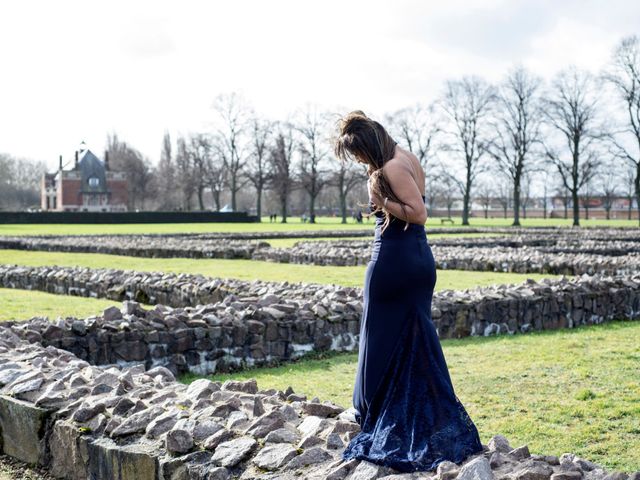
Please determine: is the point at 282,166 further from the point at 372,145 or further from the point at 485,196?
the point at 372,145

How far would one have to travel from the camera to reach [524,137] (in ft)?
211

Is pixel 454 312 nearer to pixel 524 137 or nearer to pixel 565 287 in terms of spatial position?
pixel 565 287

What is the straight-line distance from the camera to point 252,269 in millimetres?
20562

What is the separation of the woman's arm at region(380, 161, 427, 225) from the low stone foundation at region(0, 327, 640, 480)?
1228 mm

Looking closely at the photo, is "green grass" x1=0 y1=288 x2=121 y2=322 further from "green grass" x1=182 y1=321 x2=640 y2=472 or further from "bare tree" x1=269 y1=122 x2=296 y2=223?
"bare tree" x1=269 y1=122 x2=296 y2=223

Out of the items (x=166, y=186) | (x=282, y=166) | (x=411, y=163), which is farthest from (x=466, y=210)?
(x=411, y=163)

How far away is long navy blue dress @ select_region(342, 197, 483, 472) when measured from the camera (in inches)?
156

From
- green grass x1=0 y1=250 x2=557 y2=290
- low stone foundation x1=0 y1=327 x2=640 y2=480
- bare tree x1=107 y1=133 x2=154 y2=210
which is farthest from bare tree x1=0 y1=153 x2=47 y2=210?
low stone foundation x1=0 y1=327 x2=640 y2=480

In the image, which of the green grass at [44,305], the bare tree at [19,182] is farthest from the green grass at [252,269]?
the bare tree at [19,182]

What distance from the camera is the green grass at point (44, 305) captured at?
1162cm

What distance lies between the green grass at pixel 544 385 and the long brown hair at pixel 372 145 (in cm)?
228

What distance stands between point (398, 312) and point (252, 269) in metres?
16.5

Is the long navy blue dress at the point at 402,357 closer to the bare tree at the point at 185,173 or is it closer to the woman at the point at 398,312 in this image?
the woman at the point at 398,312

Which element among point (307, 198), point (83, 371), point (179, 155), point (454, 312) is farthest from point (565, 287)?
point (307, 198)
